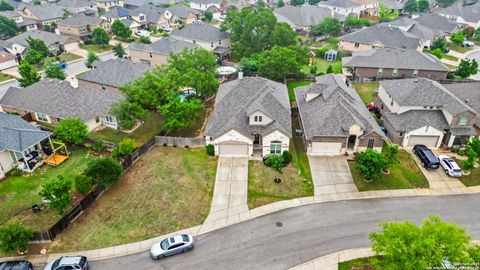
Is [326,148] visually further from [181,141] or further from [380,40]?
[380,40]

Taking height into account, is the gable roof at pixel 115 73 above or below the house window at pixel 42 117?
above

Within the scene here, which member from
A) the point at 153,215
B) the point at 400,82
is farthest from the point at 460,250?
the point at 400,82

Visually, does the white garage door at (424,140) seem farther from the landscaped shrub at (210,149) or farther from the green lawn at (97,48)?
the green lawn at (97,48)

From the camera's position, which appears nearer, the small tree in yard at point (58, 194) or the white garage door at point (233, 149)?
the small tree in yard at point (58, 194)


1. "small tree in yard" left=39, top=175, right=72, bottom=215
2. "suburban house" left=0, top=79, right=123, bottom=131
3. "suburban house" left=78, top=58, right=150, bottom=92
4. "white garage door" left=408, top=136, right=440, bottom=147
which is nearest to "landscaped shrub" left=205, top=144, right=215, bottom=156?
"suburban house" left=0, top=79, right=123, bottom=131

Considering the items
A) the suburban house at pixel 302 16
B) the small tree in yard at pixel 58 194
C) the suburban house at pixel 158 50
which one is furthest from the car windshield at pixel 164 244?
the suburban house at pixel 302 16

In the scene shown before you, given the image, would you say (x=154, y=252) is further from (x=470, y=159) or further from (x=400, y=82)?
(x=400, y=82)
